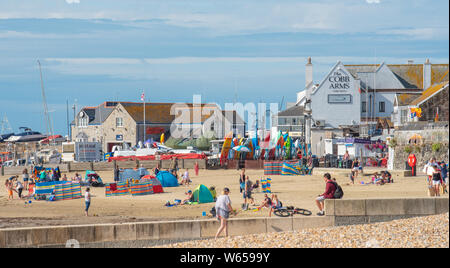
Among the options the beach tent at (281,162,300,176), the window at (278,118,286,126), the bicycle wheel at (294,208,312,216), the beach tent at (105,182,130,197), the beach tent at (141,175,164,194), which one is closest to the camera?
the bicycle wheel at (294,208,312,216)

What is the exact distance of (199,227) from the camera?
58.4ft

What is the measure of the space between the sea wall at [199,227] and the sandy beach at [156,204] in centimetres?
594

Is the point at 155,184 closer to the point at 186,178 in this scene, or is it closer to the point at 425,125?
the point at 186,178

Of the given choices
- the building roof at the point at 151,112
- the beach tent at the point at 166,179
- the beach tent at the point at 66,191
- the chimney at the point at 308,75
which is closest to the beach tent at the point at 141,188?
the beach tent at the point at 66,191

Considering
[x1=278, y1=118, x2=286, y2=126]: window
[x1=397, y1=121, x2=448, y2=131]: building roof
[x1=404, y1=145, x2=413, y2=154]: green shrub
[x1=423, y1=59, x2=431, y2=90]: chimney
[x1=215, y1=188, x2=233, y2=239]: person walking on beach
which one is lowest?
[x1=215, y1=188, x2=233, y2=239]: person walking on beach

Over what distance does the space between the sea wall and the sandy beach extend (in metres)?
5.94

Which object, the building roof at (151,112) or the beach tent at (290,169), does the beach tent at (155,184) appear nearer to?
the beach tent at (290,169)

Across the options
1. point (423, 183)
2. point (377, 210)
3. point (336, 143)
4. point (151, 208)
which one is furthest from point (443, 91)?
point (377, 210)

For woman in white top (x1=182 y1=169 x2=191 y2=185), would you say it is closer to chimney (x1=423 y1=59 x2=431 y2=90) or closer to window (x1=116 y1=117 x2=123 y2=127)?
chimney (x1=423 y1=59 x2=431 y2=90)

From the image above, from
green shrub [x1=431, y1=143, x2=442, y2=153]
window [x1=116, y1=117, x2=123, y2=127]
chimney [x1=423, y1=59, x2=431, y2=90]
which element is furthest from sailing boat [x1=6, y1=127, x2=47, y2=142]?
green shrub [x1=431, y1=143, x2=442, y2=153]

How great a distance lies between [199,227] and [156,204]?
502 inches

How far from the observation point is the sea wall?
17002 mm
